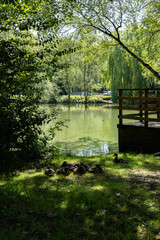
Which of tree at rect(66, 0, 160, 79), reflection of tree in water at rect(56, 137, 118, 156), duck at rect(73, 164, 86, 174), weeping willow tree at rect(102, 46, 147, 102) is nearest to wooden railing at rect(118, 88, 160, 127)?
reflection of tree in water at rect(56, 137, 118, 156)

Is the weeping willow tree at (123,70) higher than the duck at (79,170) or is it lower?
higher

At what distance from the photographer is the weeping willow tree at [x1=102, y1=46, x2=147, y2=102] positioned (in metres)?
30.3

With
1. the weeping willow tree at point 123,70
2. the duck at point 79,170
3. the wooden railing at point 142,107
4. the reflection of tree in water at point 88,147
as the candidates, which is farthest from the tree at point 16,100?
the weeping willow tree at point 123,70

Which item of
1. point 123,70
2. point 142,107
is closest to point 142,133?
point 142,107

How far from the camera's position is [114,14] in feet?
37.3

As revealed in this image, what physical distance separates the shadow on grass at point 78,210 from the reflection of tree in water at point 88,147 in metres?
5.22

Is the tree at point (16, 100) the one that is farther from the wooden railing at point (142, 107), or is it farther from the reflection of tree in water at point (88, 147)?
the wooden railing at point (142, 107)

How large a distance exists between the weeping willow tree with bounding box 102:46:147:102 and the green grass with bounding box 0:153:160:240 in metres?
26.5

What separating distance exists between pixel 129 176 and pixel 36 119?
3.19 m

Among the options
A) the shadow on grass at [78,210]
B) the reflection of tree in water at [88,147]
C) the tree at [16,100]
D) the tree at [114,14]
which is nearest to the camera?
the shadow on grass at [78,210]

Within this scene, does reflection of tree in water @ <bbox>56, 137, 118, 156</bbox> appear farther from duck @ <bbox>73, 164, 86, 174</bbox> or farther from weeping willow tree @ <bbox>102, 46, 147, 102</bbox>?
weeping willow tree @ <bbox>102, 46, 147, 102</bbox>

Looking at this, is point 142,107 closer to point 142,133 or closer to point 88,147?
point 142,133

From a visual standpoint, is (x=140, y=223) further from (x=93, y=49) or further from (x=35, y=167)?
(x=93, y=49)

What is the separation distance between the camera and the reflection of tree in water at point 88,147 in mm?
10213
